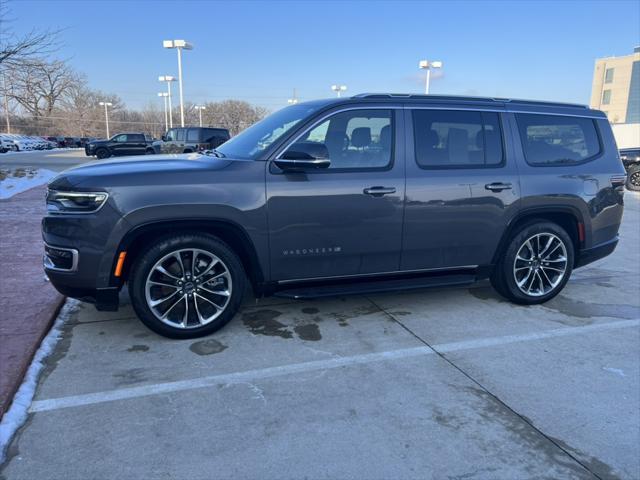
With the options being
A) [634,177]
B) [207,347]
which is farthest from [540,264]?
[634,177]

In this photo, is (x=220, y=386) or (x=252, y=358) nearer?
(x=220, y=386)

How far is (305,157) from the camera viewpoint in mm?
3857

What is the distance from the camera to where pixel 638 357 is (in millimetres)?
3904

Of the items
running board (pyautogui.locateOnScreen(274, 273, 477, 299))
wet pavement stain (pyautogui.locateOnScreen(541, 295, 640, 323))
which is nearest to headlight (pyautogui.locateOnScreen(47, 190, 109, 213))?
running board (pyautogui.locateOnScreen(274, 273, 477, 299))

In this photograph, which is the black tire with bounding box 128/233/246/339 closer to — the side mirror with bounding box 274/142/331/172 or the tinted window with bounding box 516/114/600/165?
the side mirror with bounding box 274/142/331/172

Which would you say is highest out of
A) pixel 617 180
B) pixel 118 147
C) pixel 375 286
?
pixel 118 147

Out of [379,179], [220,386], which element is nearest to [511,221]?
[379,179]

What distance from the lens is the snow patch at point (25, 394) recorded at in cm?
273

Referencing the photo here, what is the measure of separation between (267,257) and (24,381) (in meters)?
1.89

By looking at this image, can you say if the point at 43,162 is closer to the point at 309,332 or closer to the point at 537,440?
the point at 309,332

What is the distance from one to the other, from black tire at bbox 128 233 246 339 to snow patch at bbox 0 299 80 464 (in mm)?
751

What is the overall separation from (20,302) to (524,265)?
494cm

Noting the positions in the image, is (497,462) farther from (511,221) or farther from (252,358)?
(511,221)

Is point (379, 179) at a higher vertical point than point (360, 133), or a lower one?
lower
